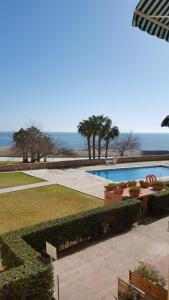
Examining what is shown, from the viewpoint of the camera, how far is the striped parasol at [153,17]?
3.79 m

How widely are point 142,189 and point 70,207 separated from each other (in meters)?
4.81

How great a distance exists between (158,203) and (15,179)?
1458 cm

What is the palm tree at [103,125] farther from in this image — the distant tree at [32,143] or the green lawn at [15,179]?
the green lawn at [15,179]

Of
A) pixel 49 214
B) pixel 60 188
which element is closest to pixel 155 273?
pixel 49 214

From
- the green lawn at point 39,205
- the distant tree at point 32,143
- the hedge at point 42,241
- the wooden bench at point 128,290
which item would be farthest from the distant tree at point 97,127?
the wooden bench at point 128,290

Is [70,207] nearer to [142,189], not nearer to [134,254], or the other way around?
[142,189]

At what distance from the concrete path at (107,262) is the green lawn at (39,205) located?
4484 millimetres

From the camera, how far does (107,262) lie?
10.4m

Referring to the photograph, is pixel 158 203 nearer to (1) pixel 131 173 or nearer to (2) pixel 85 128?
(1) pixel 131 173

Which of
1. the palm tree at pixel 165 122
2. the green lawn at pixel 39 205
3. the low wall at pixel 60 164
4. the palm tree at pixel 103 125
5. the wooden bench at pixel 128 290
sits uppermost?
the palm tree at pixel 103 125

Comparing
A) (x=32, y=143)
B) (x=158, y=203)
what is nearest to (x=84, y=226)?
(x=158, y=203)

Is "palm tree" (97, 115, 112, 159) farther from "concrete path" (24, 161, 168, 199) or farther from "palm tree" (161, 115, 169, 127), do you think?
"palm tree" (161, 115, 169, 127)

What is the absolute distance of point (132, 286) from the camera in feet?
25.1

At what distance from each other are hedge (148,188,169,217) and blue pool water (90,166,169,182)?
12352 mm
